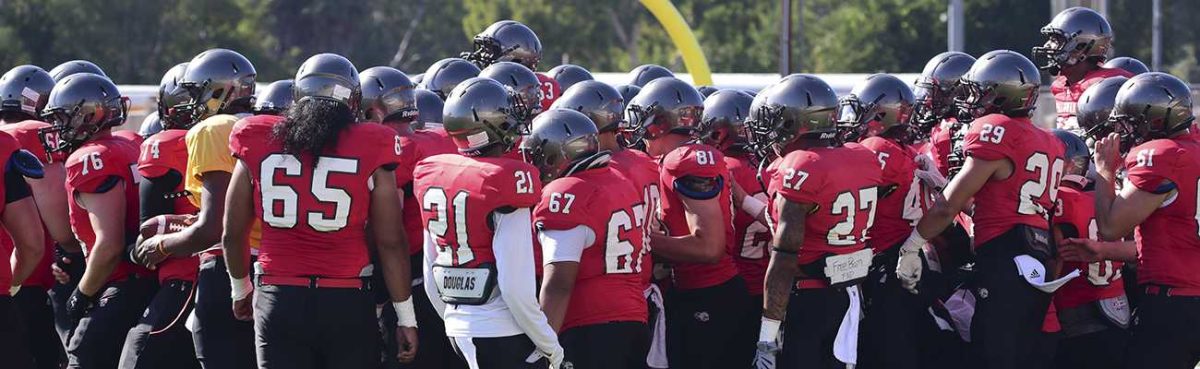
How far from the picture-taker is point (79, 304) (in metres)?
7.23

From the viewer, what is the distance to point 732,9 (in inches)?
1737

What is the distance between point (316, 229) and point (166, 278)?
1.19 meters

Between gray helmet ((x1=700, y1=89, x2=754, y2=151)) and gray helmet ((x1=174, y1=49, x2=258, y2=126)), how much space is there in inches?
86.4

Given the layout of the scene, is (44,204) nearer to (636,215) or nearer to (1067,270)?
(636,215)

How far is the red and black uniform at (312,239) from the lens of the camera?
612cm

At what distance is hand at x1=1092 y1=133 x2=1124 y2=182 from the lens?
7457 millimetres

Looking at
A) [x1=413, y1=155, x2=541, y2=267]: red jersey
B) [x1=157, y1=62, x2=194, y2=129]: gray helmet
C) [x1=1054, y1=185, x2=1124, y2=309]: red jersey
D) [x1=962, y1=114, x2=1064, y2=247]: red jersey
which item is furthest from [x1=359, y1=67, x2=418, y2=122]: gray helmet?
[x1=1054, y1=185, x2=1124, y2=309]: red jersey

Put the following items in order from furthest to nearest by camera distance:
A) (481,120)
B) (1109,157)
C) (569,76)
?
(569,76) → (1109,157) → (481,120)

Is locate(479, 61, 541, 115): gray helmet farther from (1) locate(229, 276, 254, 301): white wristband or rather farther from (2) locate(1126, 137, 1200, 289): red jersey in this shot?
(2) locate(1126, 137, 1200, 289): red jersey

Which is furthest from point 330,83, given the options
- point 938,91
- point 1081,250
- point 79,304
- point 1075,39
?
point 1075,39

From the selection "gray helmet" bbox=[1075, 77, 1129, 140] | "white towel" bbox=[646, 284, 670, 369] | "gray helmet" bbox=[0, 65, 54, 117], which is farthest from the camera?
"gray helmet" bbox=[0, 65, 54, 117]

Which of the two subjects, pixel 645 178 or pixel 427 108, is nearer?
pixel 645 178

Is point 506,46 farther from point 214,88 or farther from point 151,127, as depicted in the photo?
point 214,88

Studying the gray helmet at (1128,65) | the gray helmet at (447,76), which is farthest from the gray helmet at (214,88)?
the gray helmet at (1128,65)
